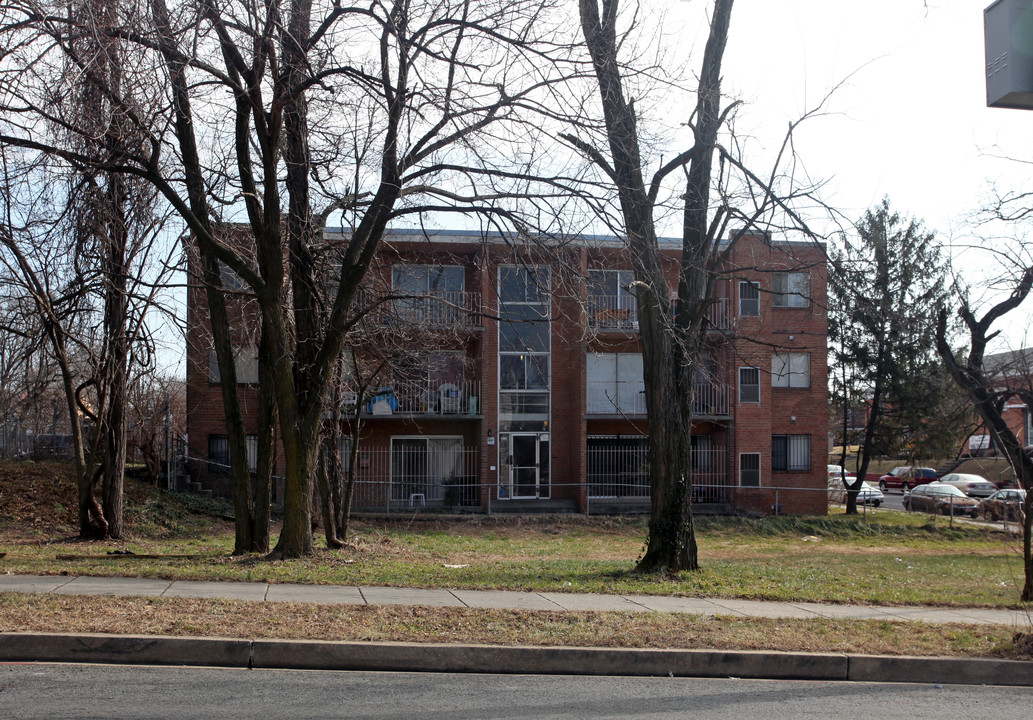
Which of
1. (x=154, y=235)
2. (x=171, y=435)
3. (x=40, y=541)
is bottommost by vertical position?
(x=40, y=541)

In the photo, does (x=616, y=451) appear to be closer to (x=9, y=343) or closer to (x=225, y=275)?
(x=225, y=275)

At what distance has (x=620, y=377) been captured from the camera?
31828 mm

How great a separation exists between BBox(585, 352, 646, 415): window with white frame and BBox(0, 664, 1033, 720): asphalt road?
23.9 metres

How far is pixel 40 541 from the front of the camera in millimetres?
17141

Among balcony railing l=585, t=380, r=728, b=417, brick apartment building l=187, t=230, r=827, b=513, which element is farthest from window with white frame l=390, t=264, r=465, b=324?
balcony railing l=585, t=380, r=728, b=417

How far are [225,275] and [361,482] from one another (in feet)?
30.4

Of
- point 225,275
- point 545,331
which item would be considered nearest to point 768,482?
point 545,331

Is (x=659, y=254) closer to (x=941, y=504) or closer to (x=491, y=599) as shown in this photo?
(x=491, y=599)

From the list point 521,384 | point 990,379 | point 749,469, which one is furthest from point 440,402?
point 990,379

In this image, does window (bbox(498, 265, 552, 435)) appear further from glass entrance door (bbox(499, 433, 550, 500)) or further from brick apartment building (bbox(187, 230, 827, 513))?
glass entrance door (bbox(499, 433, 550, 500))

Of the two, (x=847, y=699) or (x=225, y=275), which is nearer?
(x=847, y=699)

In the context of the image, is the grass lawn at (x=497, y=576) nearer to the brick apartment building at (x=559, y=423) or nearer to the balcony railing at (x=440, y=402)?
the brick apartment building at (x=559, y=423)

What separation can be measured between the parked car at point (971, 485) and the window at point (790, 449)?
21.1m

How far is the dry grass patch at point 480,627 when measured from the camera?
7.76m
